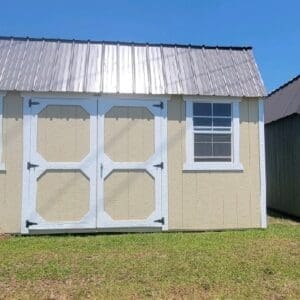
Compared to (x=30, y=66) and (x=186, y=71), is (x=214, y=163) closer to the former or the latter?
(x=186, y=71)

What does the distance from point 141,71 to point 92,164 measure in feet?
7.08

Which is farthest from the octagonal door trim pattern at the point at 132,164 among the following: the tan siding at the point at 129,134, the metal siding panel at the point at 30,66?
the metal siding panel at the point at 30,66

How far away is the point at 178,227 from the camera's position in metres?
8.42

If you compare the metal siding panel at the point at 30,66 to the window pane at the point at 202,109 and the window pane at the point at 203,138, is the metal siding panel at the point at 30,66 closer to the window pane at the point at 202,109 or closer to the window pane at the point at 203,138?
the window pane at the point at 202,109

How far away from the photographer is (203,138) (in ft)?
28.2

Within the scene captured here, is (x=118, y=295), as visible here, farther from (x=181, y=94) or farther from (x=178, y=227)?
(x=181, y=94)

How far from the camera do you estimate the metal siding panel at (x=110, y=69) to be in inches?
332

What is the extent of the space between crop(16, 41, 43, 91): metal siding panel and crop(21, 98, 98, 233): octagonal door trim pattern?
11.1 inches

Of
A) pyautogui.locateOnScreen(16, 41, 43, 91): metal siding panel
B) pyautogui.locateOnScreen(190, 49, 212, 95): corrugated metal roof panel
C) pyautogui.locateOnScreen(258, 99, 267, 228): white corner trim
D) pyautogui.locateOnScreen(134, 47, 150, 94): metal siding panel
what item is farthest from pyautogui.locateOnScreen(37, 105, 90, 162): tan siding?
pyautogui.locateOnScreen(258, 99, 267, 228): white corner trim

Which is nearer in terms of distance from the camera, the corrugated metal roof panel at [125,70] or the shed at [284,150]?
the corrugated metal roof panel at [125,70]

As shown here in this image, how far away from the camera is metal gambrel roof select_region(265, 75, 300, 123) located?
1130 cm

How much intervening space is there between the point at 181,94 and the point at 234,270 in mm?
4056

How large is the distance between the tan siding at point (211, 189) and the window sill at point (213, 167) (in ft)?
0.24

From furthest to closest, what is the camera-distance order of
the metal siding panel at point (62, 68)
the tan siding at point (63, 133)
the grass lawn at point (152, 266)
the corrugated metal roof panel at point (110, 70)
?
the corrugated metal roof panel at point (110, 70)
the metal siding panel at point (62, 68)
the tan siding at point (63, 133)
the grass lawn at point (152, 266)
